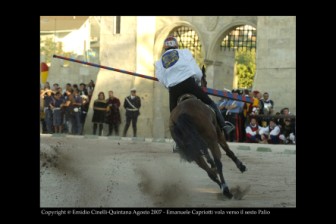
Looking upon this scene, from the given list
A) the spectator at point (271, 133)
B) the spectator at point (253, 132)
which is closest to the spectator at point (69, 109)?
the spectator at point (253, 132)

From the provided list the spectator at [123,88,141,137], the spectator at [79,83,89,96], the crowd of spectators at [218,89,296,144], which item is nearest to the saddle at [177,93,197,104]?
the crowd of spectators at [218,89,296,144]

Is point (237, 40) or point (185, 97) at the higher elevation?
point (237, 40)

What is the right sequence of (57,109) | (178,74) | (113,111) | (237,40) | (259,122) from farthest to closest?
(237,40)
(113,111)
(57,109)
(259,122)
(178,74)

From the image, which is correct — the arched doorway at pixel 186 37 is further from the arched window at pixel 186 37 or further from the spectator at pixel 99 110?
the spectator at pixel 99 110

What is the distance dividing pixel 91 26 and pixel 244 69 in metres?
11.7

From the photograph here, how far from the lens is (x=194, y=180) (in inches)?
537

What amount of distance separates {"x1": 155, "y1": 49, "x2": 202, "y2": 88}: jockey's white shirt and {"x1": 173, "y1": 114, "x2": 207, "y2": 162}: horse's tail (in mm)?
850

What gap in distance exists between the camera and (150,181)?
1284 centimetres

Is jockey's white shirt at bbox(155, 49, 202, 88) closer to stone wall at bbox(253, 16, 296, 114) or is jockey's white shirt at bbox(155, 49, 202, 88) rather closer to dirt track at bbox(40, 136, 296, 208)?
dirt track at bbox(40, 136, 296, 208)

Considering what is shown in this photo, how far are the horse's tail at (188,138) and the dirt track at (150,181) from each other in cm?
64

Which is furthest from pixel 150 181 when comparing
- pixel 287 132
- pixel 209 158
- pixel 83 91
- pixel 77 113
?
pixel 83 91

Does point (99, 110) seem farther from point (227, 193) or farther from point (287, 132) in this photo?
point (227, 193)

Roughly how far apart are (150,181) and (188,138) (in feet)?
5.68

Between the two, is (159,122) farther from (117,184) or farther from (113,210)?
(113,210)
